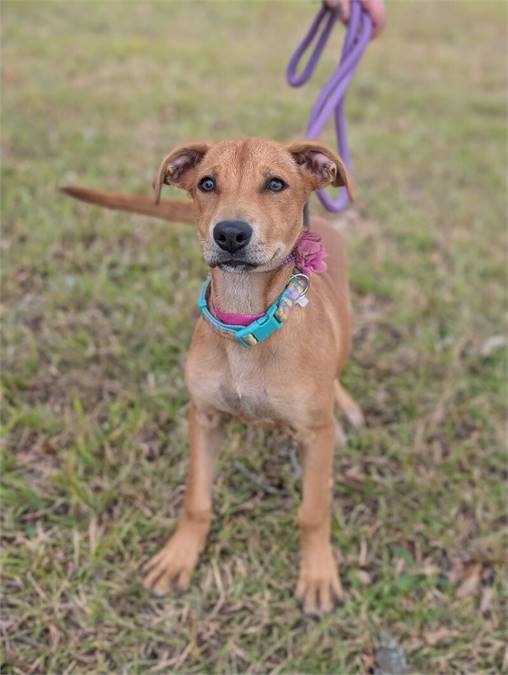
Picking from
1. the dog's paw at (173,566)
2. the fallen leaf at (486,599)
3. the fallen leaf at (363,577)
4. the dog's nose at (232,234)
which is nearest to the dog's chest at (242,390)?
the dog's nose at (232,234)

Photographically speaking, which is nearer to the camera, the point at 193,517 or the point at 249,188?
the point at 249,188

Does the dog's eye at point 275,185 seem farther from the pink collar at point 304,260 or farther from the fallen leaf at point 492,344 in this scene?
the fallen leaf at point 492,344

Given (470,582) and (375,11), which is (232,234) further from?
(470,582)

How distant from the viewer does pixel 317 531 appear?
131 inches

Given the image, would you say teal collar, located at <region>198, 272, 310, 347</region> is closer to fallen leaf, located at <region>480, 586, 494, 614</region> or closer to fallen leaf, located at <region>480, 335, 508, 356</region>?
fallen leaf, located at <region>480, 586, 494, 614</region>

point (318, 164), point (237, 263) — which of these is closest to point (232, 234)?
point (237, 263)

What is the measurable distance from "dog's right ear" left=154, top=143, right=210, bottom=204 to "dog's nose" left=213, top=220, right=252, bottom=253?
1.60ft

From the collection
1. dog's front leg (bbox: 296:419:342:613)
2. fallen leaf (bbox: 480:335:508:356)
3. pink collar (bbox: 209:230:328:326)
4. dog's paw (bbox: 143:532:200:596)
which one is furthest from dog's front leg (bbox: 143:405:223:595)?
fallen leaf (bbox: 480:335:508:356)

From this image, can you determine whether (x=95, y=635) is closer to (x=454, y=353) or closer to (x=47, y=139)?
(x=454, y=353)

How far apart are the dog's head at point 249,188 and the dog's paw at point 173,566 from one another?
1553 mm

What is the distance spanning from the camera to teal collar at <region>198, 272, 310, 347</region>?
8.91 feet

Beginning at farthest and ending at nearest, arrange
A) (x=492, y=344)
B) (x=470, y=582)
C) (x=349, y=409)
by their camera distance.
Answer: (x=492, y=344) → (x=349, y=409) → (x=470, y=582)

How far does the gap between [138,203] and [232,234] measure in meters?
1.31

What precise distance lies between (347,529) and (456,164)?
4876 mm
